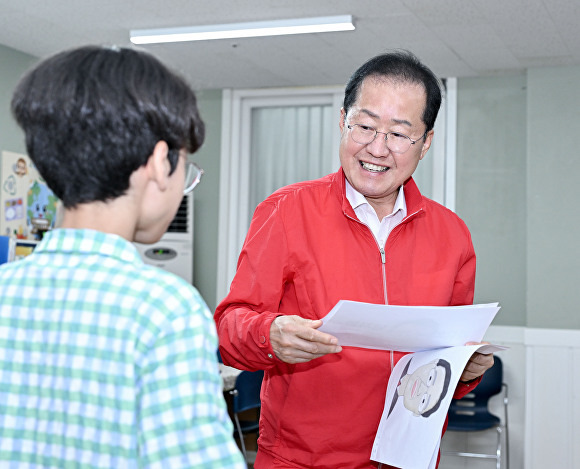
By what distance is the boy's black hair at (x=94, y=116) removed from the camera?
90cm

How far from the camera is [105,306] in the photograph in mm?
875

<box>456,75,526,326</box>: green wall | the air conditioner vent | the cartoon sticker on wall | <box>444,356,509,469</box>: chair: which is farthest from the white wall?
the cartoon sticker on wall

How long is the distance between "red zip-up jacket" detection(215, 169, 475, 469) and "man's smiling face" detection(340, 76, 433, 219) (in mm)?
90

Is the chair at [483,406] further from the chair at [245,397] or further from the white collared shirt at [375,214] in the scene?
the white collared shirt at [375,214]

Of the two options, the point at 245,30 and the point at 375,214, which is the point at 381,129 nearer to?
the point at 375,214

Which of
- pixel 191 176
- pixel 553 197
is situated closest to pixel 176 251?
pixel 553 197

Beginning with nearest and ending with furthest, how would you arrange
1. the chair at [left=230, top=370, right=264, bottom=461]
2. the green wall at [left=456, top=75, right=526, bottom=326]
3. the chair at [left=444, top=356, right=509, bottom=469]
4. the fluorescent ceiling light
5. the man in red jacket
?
the man in red jacket, the fluorescent ceiling light, the chair at [left=230, top=370, right=264, bottom=461], the chair at [left=444, top=356, right=509, bottom=469], the green wall at [left=456, top=75, right=526, bottom=326]

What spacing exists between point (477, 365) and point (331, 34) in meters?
3.44

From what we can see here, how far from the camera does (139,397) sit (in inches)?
34.0

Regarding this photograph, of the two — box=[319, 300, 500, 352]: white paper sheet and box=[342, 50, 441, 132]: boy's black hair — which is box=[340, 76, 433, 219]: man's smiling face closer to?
box=[342, 50, 441, 132]: boy's black hair

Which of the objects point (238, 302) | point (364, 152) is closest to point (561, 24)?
point (364, 152)

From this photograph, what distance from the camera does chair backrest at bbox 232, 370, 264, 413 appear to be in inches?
185

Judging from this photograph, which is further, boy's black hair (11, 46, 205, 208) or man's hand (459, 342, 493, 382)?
man's hand (459, 342, 493, 382)

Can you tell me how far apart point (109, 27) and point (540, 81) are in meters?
3.20
